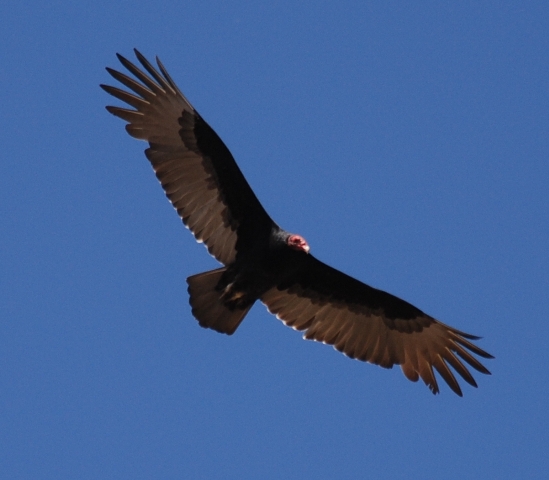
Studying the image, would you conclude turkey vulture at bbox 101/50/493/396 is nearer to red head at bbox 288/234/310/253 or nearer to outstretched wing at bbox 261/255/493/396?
red head at bbox 288/234/310/253

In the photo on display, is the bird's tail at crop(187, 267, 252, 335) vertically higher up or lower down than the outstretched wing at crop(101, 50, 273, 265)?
lower down

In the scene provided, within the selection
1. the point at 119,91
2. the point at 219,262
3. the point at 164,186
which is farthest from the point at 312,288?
the point at 119,91

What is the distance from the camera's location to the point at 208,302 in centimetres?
1072

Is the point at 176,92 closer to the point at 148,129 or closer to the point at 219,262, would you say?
the point at 148,129

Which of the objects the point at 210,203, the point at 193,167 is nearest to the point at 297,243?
the point at 210,203

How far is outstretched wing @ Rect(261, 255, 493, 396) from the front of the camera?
11.5 metres

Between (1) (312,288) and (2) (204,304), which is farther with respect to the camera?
(1) (312,288)

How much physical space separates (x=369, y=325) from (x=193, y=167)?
8.15 feet

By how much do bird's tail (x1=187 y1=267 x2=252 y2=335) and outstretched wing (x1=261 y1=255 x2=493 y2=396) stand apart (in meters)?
0.88

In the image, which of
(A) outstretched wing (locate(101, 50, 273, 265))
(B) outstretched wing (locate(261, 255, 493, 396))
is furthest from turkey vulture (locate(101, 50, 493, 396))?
(B) outstretched wing (locate(261, 255, 493, 396))

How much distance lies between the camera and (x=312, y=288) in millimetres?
11594

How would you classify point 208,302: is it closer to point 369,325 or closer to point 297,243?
point 297,243

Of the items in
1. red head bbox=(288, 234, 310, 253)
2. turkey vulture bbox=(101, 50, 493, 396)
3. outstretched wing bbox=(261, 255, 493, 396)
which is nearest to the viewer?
red head bbox=(288, 234, 310, 253)

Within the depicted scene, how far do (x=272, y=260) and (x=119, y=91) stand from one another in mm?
2142
